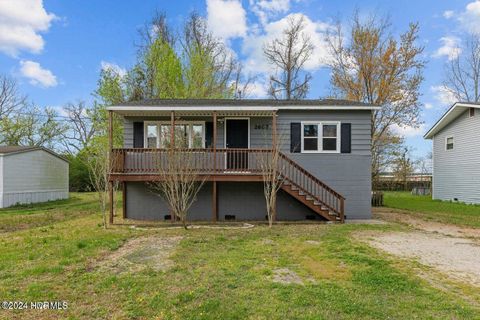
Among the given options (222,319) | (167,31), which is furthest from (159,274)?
(167,31)

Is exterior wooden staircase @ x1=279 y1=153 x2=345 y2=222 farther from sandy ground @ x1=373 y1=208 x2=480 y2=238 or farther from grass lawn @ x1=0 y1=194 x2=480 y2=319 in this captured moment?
grass lawn @ x1=0 y1=194 x2=480 y2=319

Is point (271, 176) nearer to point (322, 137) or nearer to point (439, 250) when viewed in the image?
point (322, 137)

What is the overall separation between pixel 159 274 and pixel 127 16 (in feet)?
74.0

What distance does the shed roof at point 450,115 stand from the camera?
17203mm

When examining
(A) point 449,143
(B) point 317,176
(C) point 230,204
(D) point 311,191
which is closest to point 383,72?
(A) point 449,143

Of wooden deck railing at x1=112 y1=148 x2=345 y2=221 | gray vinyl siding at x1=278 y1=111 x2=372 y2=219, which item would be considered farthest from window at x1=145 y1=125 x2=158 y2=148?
gray vinyl siding at x1=278 y1=111 x2=372 y2=219

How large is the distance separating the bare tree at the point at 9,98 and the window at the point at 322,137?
2929 cm

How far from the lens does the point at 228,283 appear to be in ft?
16.3

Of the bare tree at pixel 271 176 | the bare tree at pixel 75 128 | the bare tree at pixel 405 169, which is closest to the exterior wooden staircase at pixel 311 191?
the bare tree at pixel 271 176

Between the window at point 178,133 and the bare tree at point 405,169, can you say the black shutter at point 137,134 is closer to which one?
the window at point 178,133

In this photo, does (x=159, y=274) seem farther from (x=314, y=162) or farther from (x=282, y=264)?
(x=314, y=162)

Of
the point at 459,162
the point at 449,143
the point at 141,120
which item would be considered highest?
the point at 141,120

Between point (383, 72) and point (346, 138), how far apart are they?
9.75 metres

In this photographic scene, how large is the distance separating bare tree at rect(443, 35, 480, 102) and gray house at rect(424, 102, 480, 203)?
940 cm
